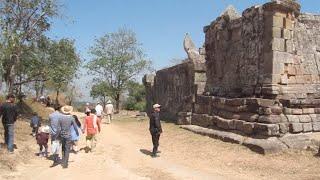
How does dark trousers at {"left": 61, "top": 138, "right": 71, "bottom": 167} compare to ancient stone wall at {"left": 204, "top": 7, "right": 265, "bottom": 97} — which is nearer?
dark trousers at {"left": 61, "top": 138, "right": 71, "bottom": 167}

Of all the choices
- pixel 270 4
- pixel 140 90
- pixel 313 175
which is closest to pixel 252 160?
pixel 313 175

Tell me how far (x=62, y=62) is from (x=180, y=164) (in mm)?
13379

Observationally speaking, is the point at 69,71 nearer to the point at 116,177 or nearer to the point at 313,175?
the point at 116,177

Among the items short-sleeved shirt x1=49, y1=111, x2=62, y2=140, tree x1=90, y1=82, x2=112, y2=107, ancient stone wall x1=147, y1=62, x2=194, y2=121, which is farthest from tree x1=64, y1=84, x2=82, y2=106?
short-sleeved shirt x1=49, y1=111, x2=62, y2=140

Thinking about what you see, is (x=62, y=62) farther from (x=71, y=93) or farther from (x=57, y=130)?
(x=71, y=93)

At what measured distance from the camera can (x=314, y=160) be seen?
1231cm

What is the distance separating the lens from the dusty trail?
34.6 ft

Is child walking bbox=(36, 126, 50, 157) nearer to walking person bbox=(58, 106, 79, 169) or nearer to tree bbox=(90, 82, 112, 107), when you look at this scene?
walking person bbox=(58, 106, 79, 169)

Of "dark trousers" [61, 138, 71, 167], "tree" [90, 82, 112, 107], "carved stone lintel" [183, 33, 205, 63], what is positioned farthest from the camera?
"tree" [90, 82, 112, 107]

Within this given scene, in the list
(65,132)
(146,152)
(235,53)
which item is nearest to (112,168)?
(65,132)

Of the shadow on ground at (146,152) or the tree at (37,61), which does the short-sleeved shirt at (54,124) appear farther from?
the tree at (37,61)

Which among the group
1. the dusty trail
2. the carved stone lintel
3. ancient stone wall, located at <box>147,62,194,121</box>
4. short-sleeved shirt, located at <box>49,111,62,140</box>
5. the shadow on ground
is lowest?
the dusty trail

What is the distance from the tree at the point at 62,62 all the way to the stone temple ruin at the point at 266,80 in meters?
7.79

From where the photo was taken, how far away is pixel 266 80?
598 inches
